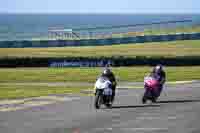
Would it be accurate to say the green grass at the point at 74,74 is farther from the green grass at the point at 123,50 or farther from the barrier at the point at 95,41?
the barrier at the point at 95,41

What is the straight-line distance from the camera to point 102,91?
23984 mm

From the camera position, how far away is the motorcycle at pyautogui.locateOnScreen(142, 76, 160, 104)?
26.0m

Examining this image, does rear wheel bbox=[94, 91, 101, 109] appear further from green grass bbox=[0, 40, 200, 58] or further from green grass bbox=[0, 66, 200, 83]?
green grass bbox=[0, 40, 200, 58]

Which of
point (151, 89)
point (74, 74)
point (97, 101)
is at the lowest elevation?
point (74, 74)

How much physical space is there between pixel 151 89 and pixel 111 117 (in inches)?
190

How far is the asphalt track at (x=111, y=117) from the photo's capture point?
1875cm

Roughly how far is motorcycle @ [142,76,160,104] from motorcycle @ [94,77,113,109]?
2278 mm

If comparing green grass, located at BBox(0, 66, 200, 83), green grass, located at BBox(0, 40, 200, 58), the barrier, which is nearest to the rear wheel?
green grass, located at BBox(0, 66, 200, 83)

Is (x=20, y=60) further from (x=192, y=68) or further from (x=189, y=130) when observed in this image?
(x=189, y=130)

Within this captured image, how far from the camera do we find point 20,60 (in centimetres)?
5391

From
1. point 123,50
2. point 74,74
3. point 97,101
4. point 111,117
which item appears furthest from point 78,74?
point 111,117

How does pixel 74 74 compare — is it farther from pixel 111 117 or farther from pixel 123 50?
pixel 111 117

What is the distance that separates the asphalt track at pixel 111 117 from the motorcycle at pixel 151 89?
0.40 metres

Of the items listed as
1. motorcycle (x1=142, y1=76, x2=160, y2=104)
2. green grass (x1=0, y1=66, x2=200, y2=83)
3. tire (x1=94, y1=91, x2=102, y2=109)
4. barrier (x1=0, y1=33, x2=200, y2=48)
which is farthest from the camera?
barrier (x1=0, y1=33, x2=200, y2=48)
